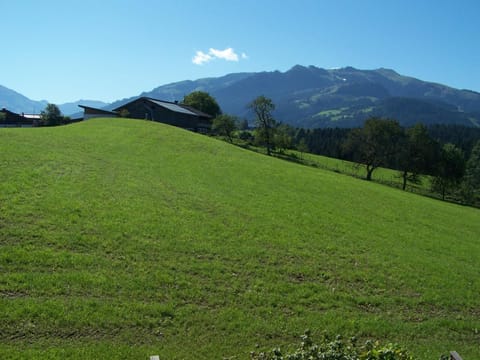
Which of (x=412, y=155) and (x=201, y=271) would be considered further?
(x=412, y=155)

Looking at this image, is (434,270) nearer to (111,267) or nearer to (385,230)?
(385,230)

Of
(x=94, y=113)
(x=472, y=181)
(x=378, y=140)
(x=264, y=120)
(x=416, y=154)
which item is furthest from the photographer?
(x=94, y=113)

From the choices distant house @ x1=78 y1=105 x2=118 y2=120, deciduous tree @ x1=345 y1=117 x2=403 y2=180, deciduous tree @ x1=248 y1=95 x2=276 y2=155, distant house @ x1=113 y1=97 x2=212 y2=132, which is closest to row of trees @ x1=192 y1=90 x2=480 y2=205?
deciduous tree @ x1=345 y1=117 x2=403 y2=180

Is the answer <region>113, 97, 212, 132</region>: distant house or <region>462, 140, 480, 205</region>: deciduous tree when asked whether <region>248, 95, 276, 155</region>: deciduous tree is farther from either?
<region>462, 140, 480, 205</region>: deciduous tree

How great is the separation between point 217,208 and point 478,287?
42.1 ft

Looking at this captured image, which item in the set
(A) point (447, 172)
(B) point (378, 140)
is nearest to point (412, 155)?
(B) point (378, 140)

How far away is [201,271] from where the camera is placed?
11.5m

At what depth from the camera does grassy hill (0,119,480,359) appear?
8336mm

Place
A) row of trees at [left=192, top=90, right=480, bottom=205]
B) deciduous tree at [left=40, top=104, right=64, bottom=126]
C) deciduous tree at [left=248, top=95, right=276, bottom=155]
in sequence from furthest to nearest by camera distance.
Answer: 1. deciduous tree at [left=40, top=104, right=64, bottom=126]
2. deciduous tree at [left=248, top=95, right=276, bottom=155]
3. row of trees at [left=192, top=90, right=480, bottom=205]

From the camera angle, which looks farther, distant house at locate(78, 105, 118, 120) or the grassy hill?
distant house at locate(78, 105, 118, 120)

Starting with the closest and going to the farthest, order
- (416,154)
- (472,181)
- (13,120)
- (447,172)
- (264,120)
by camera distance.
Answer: (416,154) < (447,172) < (472,181) < (264,120) < (13,120)

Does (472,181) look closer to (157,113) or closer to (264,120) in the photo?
(264,120)

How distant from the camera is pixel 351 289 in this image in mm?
11758

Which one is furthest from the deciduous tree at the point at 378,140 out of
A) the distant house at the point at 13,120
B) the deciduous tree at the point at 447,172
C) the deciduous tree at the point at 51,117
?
the distant house at the point at 13,120
